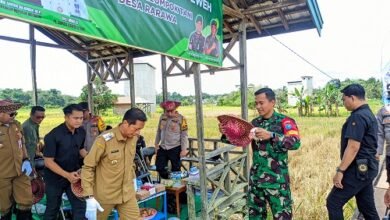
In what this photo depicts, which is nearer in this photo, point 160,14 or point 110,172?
point 110,172

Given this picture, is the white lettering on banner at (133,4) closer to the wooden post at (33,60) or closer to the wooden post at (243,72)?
the wooden post at (243,72)

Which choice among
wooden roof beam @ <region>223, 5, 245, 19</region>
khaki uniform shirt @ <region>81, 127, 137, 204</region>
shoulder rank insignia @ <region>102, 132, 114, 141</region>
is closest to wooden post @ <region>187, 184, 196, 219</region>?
khaki uniform shirt @ <region>81, 127, 137, 204</region>

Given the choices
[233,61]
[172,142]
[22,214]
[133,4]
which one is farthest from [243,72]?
[22,214]

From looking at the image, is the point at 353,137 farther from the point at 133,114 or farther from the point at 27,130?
the point at 27,130

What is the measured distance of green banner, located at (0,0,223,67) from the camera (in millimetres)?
2174

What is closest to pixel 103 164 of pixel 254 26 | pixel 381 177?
pixel 254 26

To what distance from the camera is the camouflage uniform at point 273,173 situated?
10.4 feet

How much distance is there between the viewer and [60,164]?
11.4ft

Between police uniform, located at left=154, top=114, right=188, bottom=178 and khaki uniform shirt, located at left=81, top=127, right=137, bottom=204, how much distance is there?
2.48 meters

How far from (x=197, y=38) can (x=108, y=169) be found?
1982 mm

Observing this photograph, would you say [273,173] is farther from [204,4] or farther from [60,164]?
[204,4]

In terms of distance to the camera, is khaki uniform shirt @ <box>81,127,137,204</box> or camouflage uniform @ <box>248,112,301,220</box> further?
camouflage uniform @ <box>248,112,301,220</box>

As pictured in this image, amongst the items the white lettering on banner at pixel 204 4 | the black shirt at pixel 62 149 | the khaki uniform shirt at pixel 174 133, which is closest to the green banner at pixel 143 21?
the white lettering on banner at pixel 204 4

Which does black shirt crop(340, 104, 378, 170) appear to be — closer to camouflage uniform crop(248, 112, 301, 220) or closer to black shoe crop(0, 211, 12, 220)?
camouflage uniform crop(248, 112, 301, 220)
